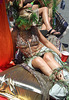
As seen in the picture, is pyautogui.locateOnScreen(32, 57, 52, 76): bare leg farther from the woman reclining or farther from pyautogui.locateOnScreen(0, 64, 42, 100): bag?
pyautogui.locateOnScreen(0, 64, 42, 100): bag

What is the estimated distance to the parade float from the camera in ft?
5.84

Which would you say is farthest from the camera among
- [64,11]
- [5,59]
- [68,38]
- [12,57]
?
[64,11]

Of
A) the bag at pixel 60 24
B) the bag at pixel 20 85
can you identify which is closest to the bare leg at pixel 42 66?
the bag at pixel 20 85

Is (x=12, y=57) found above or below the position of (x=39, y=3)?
below

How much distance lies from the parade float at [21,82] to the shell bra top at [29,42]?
0.15 m

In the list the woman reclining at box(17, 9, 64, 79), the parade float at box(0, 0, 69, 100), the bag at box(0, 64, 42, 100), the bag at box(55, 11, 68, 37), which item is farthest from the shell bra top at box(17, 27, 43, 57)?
the bag at box(55, 11, 68, 37)

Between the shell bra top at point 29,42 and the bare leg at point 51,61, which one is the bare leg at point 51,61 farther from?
the shell bra top at point 29,42

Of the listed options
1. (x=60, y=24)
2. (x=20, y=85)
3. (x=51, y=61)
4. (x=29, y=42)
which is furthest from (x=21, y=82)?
(x=60, y=24)

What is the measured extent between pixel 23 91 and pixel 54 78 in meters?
0.44

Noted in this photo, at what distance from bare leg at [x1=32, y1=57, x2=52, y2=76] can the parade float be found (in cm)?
7

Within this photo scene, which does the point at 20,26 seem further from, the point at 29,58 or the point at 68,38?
the point at 68,38

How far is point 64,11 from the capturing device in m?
6.27

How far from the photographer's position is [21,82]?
1894 millimetres

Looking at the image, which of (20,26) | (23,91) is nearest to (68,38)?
(20,26)
